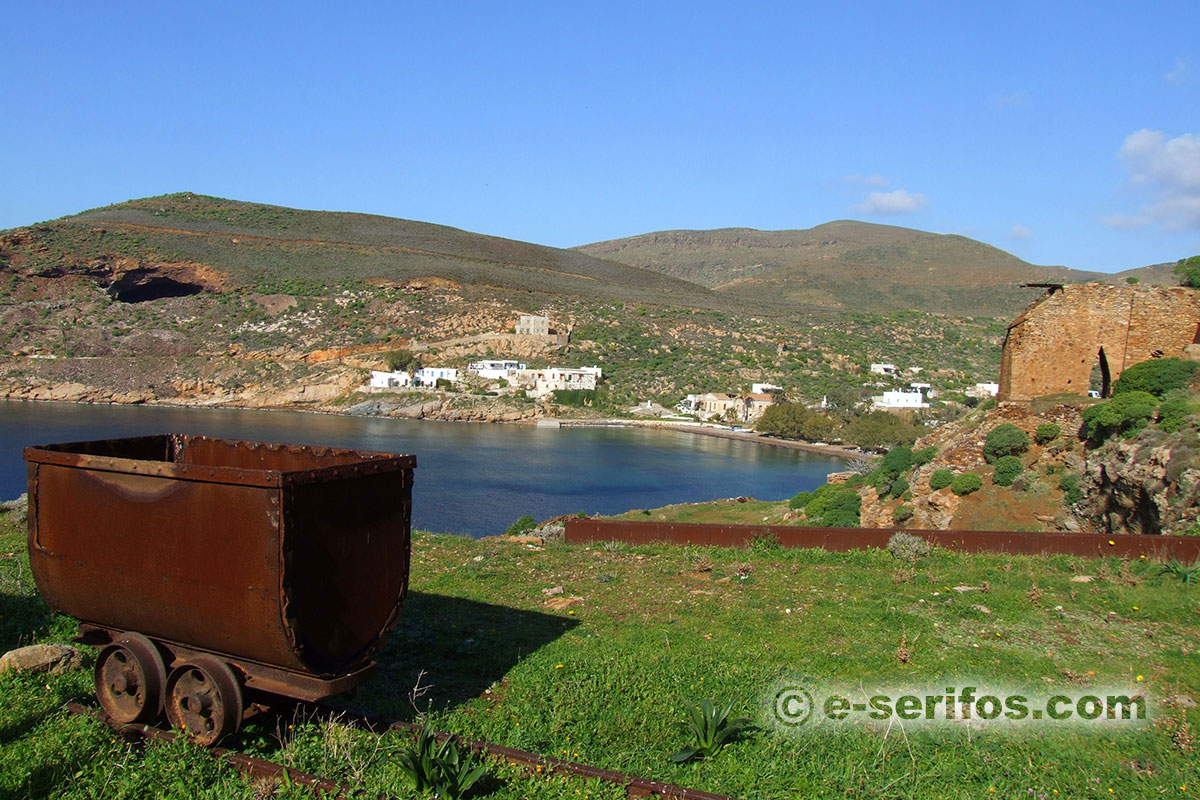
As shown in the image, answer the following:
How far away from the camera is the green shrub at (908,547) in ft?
33.4

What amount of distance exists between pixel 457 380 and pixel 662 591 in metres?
77.0

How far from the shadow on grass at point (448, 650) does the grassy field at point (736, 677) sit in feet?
0.09

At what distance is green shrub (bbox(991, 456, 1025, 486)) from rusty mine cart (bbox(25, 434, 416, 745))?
48.3 feet

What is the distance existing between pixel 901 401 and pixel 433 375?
150 ft

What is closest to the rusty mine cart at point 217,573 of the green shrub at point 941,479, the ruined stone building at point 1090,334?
the green shrub at point 941,479

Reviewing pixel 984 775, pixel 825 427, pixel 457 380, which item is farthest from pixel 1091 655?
pixel 457 380

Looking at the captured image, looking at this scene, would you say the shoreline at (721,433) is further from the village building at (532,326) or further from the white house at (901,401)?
the village building at (532,326)

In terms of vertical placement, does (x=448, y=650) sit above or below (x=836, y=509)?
above

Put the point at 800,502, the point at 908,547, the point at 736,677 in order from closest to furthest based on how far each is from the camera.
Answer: the point at 736,677 < the point at 908,547 < the point at 800,502

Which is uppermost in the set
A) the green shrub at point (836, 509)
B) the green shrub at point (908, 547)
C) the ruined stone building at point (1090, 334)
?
the ruined stone building at point (1090, 334)

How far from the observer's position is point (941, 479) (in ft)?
57.9

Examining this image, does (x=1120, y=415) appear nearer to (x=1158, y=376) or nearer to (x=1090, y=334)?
(x=1158, y=376)

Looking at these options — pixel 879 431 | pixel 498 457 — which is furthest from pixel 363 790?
pixel 879 431

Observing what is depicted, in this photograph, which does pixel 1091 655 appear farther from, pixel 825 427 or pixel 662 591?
pixel 825 427
